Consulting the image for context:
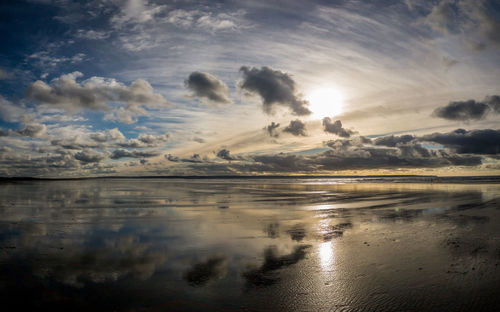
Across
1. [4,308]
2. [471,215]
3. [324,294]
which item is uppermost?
[4,308]

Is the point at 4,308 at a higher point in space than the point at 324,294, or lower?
higher

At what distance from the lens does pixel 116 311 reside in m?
6.09

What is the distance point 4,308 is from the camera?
6.22 metres

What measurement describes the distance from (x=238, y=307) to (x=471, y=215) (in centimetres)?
2143

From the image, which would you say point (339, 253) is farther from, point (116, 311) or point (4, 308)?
point (4, 308)

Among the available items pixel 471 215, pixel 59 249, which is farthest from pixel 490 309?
pixel 471 215

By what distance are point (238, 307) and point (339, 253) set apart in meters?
5.86

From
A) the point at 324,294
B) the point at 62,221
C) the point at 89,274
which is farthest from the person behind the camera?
the point at 62,221

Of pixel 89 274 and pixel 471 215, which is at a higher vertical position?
pixel 89 274

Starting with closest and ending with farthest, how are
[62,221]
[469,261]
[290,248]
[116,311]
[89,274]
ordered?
[116,311] < [89,274] < [469,261] < [290,248] < [62,221]

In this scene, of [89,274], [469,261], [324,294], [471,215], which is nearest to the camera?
[324,294]

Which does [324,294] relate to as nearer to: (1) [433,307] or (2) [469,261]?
(1) [433,307]

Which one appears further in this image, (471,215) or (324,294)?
(471,215)

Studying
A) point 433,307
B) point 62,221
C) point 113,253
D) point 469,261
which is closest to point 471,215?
point 469,261
